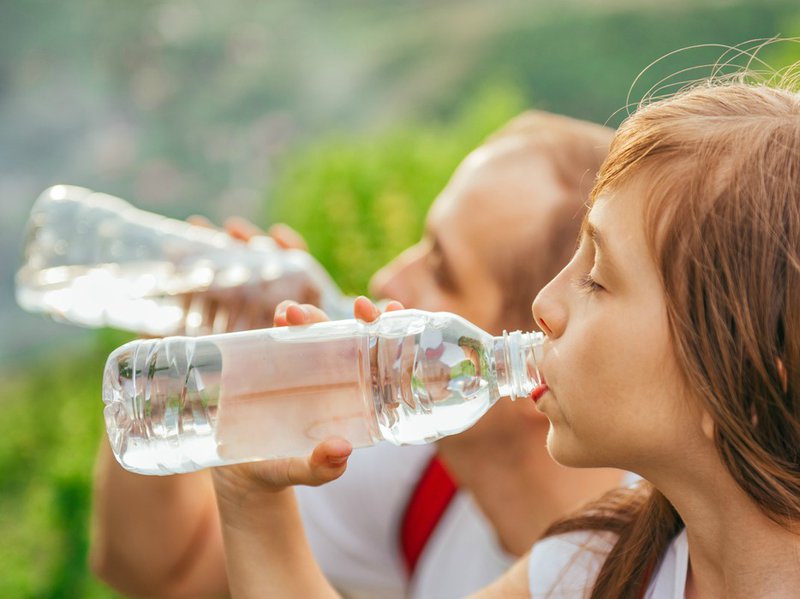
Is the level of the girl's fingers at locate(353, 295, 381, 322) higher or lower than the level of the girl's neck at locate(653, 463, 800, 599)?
higher

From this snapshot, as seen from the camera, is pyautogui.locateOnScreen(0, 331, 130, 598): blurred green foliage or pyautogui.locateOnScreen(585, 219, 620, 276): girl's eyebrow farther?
pyautogui.locateOnScreen(0, 331, 130, 598): blurred green foliage

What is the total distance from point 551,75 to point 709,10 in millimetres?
1128

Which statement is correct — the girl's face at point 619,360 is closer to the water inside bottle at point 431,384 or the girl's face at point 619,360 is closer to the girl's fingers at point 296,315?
the water inside bottle at point 431,384

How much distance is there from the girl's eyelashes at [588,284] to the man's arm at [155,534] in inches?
43.9

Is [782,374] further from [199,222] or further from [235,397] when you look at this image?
[199,222]

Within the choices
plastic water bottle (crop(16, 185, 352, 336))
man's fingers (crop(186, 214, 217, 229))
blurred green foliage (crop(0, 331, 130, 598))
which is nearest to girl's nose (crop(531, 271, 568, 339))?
plastic water bottle (crop(16, 185, 352, 336))

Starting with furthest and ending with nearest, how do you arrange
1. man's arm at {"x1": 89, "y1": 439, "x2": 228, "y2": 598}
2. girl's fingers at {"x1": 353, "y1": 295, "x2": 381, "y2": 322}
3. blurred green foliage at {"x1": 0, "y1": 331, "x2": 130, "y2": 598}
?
blurred green foliage at {"x1": 0, "y1": 331, "x2": 130, "y2": 598} → man's arm at {"x1": 89, "y1": 439, "x2": 228, "y2": 598} → girl's fingers at {"x1": 353, "y1": 295, "x2": 381, "y2": 322}

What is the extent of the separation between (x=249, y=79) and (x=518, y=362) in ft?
23.0

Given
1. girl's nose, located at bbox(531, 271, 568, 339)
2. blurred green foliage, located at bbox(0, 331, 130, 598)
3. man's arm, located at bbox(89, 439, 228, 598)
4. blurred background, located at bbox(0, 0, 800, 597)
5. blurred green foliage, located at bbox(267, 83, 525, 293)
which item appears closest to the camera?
girl's nose, located at bbox(531, 271, 568, 339)

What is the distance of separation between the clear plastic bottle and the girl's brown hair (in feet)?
0.95

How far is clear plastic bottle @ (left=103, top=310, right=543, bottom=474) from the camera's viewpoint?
140cm

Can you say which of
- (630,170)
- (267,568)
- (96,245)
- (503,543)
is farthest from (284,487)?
(96,245)

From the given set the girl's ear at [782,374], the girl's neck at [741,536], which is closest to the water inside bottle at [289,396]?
the girl's neck at [741,536]

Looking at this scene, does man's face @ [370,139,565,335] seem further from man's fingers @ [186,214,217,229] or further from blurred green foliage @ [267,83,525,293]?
blurred green foliage @ [267,83,525,293]
